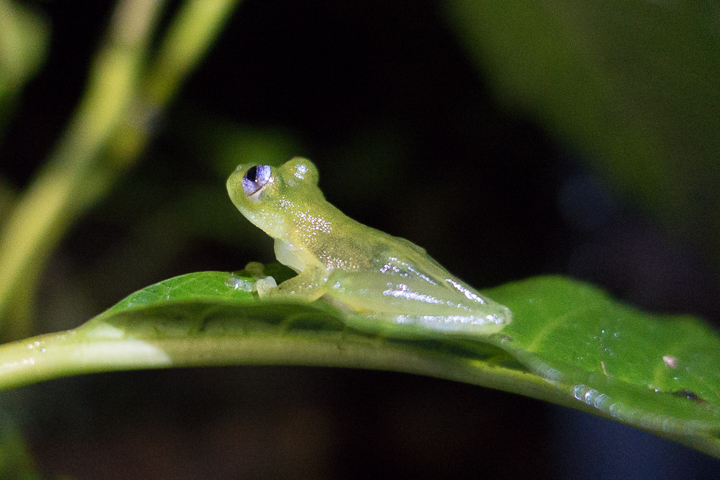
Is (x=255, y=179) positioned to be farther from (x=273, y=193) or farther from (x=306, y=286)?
(x=306, y=286)

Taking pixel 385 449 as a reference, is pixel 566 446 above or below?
above

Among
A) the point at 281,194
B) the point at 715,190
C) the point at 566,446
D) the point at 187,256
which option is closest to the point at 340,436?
the point at 566,446

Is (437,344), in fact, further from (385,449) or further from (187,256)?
(187,256)

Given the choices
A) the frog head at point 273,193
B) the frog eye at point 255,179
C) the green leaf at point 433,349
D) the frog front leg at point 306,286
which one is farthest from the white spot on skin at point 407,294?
the frog eye at point 255,179

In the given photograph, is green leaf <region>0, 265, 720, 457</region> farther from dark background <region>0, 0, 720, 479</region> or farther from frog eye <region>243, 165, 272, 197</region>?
dark background <region>0, 0, 720, 479</region>

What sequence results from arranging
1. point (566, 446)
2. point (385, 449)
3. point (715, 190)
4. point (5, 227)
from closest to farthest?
point (5, 227) < point (715, 190) < point (566, 446) < point (385, 449)
